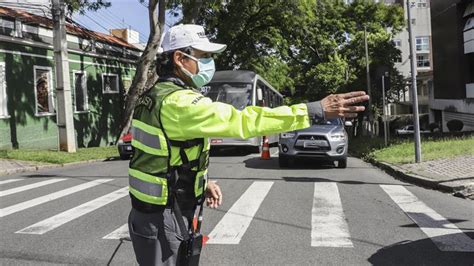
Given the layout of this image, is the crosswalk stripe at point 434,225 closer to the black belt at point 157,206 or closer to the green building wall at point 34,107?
the black belt at point 157,206

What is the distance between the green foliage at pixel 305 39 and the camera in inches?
1248

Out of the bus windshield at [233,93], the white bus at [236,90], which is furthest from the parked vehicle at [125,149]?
the bus windshield at [233,93]

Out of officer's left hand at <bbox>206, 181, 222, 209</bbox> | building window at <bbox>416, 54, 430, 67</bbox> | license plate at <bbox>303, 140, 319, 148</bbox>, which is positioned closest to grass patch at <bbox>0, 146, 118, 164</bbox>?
license plate at <bbox>303, 140, 319, 148</bbox>

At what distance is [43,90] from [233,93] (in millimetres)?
8494

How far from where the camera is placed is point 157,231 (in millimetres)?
2561

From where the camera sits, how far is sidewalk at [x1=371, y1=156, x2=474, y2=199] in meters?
9.38

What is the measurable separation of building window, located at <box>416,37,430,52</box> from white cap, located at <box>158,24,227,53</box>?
72.0 m

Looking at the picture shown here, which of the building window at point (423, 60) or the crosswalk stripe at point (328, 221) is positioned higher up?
the building window at point (423, 60)

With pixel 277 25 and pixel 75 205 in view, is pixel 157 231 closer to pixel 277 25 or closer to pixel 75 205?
pixel 75 205

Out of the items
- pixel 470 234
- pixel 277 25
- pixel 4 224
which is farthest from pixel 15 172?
pixel 277 25

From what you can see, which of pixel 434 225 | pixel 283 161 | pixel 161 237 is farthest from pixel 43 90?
pixel 161 237

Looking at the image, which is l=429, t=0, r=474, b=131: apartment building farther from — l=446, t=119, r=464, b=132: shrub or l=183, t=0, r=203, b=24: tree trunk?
l=183, t=0, r=203, b=24: tree trunk

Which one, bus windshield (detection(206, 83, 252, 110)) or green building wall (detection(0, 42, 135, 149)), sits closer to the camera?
bus windshield (detection(206, 83, 252, 110))

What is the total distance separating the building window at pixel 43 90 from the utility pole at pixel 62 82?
2995mm
